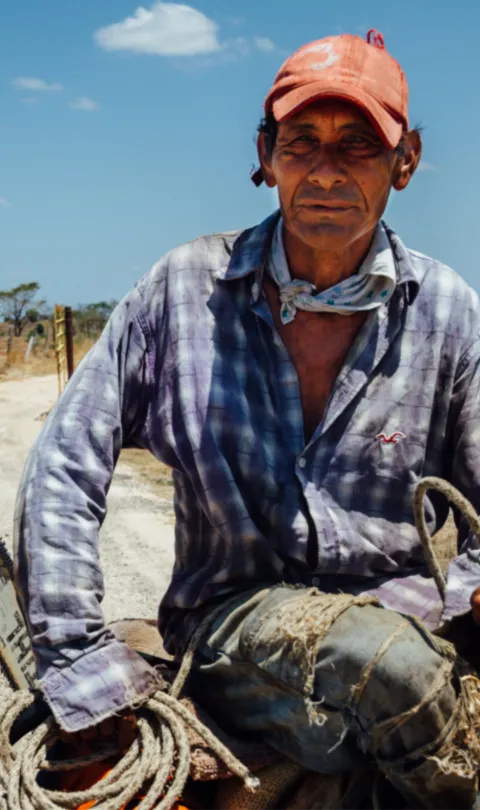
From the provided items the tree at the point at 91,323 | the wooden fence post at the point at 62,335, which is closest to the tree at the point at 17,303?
the tree at the point at 91,323

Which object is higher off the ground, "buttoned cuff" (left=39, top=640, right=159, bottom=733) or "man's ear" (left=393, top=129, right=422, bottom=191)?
"man's ear" (left=393, top=129, right=422, bottom=191)

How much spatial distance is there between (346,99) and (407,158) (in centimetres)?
33

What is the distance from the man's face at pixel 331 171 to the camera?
2354 mm

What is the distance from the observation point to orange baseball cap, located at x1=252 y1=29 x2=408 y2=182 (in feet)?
7.58

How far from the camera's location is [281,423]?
8.05 feet

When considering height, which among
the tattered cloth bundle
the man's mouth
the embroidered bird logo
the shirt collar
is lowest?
the tattered cloth bundle

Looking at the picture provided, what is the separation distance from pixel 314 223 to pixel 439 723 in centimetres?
118

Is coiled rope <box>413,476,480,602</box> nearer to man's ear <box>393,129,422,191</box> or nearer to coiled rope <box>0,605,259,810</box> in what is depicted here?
coiled rope <box>0,605,259,810</box>

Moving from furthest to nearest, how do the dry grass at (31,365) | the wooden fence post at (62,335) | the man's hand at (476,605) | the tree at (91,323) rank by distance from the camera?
the tree at (91,323) → the dry grass at (31,365) → the wooden fence post at (62,335) → the man's hand at (476,605)

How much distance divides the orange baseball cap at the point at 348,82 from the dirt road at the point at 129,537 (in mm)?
3402

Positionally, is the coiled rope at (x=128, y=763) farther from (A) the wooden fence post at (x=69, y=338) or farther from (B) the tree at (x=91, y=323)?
(B) the tree at (x=91, y=323)

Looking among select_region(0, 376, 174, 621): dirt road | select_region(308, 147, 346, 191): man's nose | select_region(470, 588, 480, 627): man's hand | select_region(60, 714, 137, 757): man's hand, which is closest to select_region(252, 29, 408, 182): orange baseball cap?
select_region(308, 147, 346, 191): man's nose

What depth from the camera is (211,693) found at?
2.30m

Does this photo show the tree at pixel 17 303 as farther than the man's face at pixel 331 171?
Yes
